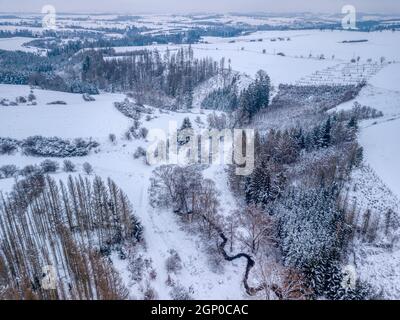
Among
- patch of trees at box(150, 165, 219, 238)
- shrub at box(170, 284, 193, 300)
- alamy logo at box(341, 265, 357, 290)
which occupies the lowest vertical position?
shrub at box(170, 284, 193, 300)

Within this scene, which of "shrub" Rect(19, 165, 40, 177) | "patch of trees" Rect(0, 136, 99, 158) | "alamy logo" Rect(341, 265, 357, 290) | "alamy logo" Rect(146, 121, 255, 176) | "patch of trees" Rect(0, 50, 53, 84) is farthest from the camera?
"patch of trees" Rect(0, 50, 53, 84)

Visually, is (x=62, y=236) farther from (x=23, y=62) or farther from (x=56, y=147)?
(x=23, y=62)

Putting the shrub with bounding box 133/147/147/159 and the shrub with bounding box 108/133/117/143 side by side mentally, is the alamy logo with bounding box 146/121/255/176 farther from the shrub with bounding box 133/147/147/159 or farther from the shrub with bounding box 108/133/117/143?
the shrub with bounding box 108/133/117/143

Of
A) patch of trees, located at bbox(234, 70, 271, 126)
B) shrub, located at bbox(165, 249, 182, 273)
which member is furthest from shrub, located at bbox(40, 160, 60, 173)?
patch of trees, located at bbox(234, 70, 271, 126)

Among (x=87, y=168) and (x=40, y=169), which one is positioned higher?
(x=40, y=169)

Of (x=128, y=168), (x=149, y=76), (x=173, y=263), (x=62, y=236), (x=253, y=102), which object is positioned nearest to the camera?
(x=62, y=236)

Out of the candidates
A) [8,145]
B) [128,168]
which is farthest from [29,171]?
[128,168]

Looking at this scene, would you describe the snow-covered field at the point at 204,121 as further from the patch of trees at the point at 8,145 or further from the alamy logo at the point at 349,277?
the alamy logo at the point at 349,277

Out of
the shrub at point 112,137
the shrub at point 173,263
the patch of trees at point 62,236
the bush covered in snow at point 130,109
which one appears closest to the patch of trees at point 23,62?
the bush covered in snow at point 130,109

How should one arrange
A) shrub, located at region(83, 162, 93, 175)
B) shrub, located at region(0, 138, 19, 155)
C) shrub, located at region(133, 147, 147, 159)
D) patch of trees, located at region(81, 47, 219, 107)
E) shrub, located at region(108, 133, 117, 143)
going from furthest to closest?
patch of trees, located at region(81, 47, 219, 107), shrub, located at region(108, 133, 117, 143), shrub, located at region(133, 147, 147, 159), shrub, located at region(0, 138, 19, 155), shrub, located at region(83, 162, 93, 175)
